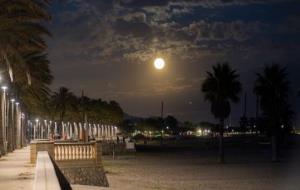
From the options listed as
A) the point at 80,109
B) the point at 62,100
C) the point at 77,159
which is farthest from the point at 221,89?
the point at 80,109

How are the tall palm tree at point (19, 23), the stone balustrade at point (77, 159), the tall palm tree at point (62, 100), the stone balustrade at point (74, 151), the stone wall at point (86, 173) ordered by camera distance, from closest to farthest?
the tall palm tree at point (19, 23)
the stone wall at point (86, 173)
the stone balustrade at point (77, 159)
the stone balustrade at point (74, 151)
the tall palm tree at point (62, 100)

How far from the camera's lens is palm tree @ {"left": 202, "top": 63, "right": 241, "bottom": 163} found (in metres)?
58.9

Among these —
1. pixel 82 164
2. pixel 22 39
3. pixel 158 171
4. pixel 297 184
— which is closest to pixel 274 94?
pixel 158 171

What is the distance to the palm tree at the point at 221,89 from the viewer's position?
58.9 metres

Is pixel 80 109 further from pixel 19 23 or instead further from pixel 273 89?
pixel 19 23

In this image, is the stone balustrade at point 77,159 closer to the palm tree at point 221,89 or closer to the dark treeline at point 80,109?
the palm tree at point 221,89

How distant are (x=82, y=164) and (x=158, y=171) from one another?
1493 centimetres

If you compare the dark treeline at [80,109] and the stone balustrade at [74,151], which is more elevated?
the dark treeline at [80,109]

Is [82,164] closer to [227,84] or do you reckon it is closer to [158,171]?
[158,171]

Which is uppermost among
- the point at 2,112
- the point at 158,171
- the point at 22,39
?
the point at 22,39

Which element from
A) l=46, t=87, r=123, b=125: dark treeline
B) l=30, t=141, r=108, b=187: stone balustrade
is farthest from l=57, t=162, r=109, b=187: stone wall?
l=46, t=87, r=123, b=125: dark treeline

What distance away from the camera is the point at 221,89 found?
59.3m

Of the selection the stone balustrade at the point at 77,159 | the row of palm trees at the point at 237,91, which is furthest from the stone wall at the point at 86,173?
the row of palm trees at the point at 237,91

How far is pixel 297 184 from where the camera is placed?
114 ft
